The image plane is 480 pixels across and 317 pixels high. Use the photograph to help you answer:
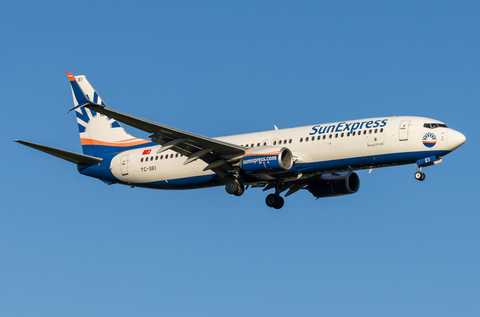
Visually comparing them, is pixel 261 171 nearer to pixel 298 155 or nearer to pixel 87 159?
pixel 298 155

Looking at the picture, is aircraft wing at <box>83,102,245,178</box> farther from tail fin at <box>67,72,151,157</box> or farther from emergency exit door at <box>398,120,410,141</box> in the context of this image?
emergency exit door at <box>398,120,410,141</box>

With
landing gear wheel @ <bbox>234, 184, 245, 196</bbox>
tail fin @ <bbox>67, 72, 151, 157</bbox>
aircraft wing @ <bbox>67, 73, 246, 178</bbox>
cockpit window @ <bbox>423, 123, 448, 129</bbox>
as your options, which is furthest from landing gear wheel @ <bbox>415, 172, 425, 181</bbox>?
tail fin @ <bbox>67, 72, 151, 157</bbox>

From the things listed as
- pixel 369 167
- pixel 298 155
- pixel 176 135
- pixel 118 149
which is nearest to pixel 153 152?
pixel 118 149

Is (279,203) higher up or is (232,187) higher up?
(279,203)

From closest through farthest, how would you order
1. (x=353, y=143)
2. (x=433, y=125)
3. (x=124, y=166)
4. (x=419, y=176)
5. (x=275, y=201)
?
(x=433, y=125) < (x=419, y=176) < (x=353, y=143) < (x=124, y=166) < (x=275, y=201)

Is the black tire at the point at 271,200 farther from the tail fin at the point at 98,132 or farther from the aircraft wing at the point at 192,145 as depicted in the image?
the tail fin at the point at 98,132

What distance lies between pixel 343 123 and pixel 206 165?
9.06 metres

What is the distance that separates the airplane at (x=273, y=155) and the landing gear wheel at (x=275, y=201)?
0.07 metres

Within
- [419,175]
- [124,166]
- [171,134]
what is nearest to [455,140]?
[419,175]

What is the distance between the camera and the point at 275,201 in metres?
44.3

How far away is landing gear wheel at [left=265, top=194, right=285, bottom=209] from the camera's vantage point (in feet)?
145

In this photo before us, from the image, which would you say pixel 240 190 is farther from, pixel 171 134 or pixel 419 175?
pixel 419 175

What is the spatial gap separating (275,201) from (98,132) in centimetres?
1402

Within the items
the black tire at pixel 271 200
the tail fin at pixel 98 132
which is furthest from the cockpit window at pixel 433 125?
the tail fin at pixel 98 132
